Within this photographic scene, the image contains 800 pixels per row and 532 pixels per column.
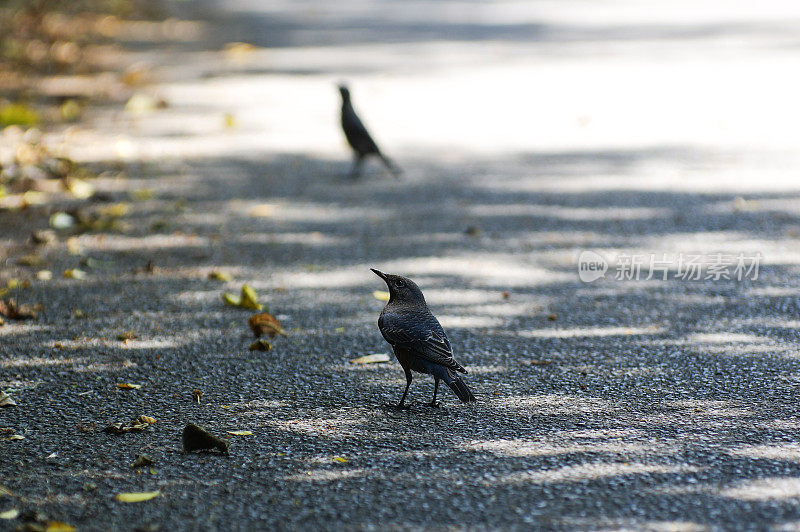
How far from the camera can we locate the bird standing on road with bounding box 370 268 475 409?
3947 mm

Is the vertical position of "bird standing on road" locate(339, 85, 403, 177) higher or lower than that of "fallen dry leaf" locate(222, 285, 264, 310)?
higher

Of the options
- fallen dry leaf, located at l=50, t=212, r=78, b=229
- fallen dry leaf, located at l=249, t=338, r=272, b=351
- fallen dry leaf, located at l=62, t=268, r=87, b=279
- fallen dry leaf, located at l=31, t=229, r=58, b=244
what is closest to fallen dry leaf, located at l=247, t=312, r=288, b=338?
fallen dry leaf, located at l=249, t=338, r=272, b=351

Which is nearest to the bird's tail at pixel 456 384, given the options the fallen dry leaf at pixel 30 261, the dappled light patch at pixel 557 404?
the dappled light patch at pixel 557 404

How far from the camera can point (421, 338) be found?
4031 mm

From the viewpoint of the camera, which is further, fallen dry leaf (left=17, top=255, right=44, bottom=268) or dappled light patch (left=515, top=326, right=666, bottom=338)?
fallen dry leaf (left=17, top=255, right=44, bottom=268)

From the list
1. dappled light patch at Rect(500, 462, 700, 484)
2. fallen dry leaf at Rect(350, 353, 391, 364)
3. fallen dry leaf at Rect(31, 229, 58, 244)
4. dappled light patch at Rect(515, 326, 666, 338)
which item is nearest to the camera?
dappled light patch at Rect(500, 462, 700, 484)

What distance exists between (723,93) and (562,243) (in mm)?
5714

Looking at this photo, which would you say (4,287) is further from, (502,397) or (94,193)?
(502,397)

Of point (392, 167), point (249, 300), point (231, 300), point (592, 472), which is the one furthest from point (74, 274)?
point (592, 472)

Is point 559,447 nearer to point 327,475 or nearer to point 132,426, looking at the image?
point 327,475

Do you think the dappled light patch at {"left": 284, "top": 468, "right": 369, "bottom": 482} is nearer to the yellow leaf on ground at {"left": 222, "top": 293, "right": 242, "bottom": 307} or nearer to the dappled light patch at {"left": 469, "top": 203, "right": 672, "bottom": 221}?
the yellow leaf on ground at {"left": 222, "top": 293, "right": 242, "bottom": 307}

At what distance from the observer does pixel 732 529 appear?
305 cm

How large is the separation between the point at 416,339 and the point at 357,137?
447 centimetres

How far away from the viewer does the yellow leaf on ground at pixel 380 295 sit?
18.2ft
